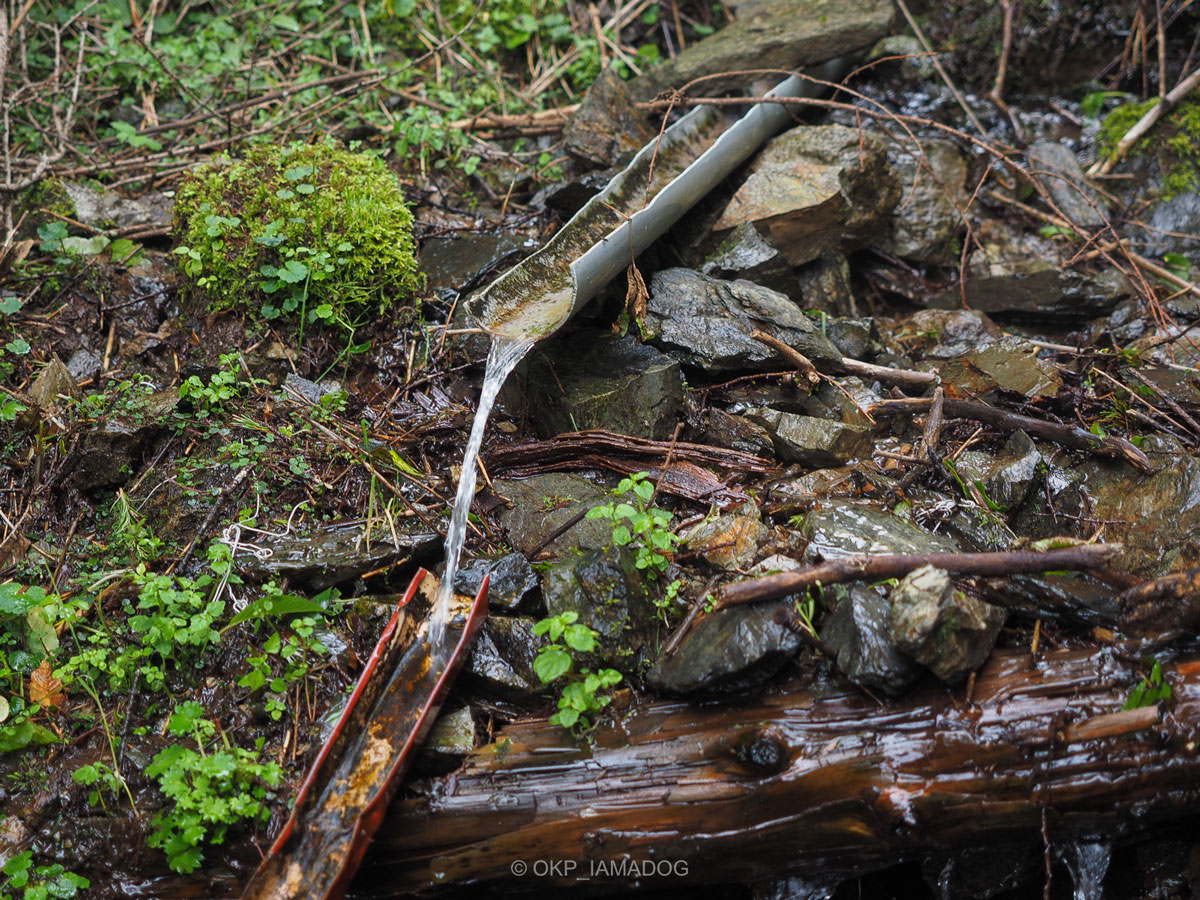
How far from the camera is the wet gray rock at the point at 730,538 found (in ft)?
10.4

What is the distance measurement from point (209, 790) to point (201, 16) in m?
6.04

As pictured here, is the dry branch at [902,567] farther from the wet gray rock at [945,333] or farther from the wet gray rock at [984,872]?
the wet gray rock at [945,333]

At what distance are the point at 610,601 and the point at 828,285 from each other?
2851 millimetres

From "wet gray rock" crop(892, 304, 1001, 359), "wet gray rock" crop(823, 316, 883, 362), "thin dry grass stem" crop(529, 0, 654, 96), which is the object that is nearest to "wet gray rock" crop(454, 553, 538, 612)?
"wet gray rock" crop(823, 316, 883, 362)

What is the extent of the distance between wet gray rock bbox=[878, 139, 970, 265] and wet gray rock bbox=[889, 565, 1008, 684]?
335 cm

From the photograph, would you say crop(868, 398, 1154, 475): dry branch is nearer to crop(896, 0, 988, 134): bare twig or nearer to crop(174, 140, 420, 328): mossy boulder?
crop(174, 140, 420, 328): mossy boulder

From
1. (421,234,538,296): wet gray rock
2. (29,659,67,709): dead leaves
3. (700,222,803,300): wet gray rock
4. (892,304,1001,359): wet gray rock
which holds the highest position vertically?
(421,234,538,296): wet gray rock

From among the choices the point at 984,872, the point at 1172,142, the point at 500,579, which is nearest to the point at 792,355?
the point at 500,579

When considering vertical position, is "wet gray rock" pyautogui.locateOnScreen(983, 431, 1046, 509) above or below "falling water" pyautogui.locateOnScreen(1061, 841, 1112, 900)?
above

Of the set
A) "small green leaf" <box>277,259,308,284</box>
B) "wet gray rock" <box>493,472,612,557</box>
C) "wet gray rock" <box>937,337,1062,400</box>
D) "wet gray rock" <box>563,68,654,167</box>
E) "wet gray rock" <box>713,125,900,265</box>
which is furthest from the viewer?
"wet gray rock" <box>563,68,654,167</box>

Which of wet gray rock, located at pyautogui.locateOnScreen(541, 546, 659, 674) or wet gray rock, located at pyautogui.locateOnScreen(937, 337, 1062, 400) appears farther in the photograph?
wet gray rock, located at pyautogui.locateOnScreen(937, 337, 1062, 400)

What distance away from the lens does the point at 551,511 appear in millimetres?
3486

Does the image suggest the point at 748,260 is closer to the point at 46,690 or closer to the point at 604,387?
the point at 604,387

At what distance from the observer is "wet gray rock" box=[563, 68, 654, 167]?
4977 millimetres
